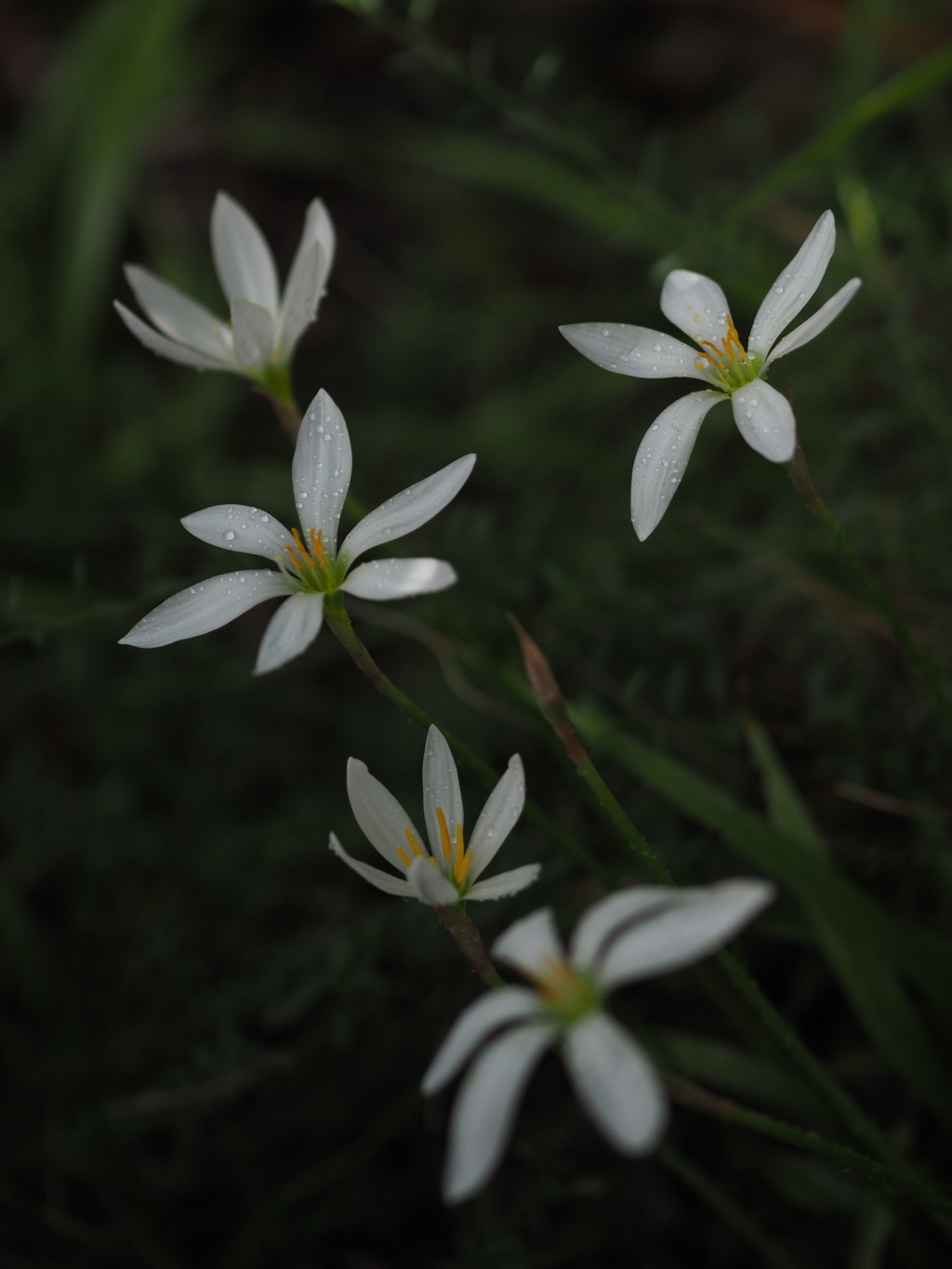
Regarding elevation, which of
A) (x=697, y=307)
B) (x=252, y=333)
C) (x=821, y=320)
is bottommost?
(x=821, y=320)

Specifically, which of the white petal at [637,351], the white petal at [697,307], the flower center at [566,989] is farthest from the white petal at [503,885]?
the white petal at [697,307]

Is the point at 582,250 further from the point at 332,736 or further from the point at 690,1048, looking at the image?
the point at 690,1048

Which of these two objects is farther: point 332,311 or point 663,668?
point 332,311

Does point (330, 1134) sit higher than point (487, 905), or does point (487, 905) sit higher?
point (487, 905)

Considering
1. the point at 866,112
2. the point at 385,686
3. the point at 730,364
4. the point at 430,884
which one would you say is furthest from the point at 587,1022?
the point at 866,112

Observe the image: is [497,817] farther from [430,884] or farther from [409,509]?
[409,509]

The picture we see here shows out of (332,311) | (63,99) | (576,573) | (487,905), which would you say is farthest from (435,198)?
Answer: (487,905)

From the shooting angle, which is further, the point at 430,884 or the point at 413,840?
the point at 413,840
